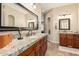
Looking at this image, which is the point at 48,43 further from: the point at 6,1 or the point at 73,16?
the point at 6,1

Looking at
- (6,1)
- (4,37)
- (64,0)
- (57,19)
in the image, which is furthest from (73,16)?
(4,37)

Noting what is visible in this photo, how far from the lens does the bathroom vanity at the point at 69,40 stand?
3916 millimetres

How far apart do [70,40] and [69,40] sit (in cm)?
5

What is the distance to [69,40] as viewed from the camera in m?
4.13

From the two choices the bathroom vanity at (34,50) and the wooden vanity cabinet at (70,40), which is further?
the wooden vanity cabinet at (70,40)

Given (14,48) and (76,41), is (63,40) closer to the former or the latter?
(76,41)

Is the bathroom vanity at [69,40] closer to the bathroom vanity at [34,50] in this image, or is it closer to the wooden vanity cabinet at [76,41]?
the wooden vanity cabinet at [76,41]

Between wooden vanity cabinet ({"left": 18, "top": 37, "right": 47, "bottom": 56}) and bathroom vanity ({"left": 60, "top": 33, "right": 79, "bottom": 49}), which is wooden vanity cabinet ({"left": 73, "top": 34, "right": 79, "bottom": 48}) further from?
wooden vanity cabinet ({"left": 18, "top": 37, "right": 47, "bottom": 56})

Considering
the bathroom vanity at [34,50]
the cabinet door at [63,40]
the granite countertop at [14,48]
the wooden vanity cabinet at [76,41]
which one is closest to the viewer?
the granite countertop at [14,48]

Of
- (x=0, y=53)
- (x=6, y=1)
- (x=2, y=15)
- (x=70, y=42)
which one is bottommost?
(x=70, y=42)

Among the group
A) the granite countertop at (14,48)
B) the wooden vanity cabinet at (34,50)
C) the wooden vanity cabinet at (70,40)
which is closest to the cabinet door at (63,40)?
the wooden vanity cabinet at (70,40)

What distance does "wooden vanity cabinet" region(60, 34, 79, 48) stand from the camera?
3918 mm

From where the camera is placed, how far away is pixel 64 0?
1.66 metres

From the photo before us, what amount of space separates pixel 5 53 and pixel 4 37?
29 centimetres
